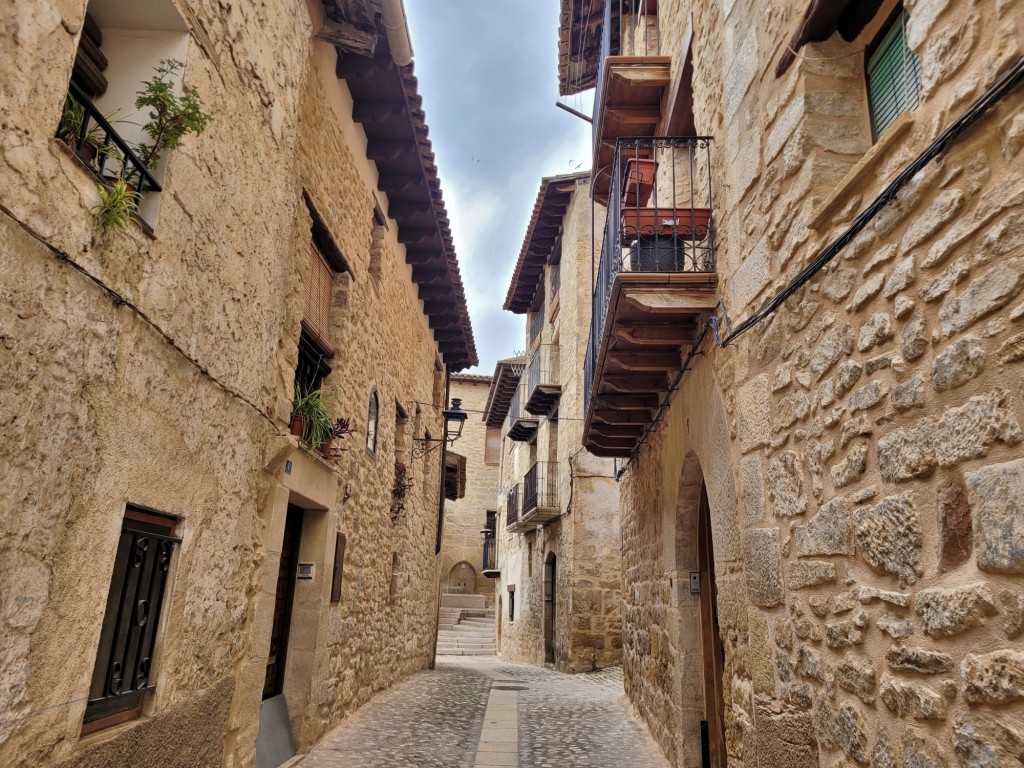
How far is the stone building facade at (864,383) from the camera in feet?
6.38

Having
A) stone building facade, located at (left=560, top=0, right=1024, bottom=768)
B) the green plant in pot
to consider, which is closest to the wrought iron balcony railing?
the green plant in pot

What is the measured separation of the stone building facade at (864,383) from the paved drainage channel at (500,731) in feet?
7.83

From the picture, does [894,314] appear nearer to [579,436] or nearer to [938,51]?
[938,51]

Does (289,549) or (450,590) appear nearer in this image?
(289,549)

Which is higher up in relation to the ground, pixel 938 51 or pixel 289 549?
pixel 938 51

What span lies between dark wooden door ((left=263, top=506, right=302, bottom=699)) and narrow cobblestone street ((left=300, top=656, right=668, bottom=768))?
65 cm

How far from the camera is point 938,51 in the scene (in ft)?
7.53

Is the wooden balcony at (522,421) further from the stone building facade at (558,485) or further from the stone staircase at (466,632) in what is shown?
the stone staircase at (466,632)

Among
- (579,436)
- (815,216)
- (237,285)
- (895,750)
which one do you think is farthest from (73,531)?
(579,436)

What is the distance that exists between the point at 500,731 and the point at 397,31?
251 inches

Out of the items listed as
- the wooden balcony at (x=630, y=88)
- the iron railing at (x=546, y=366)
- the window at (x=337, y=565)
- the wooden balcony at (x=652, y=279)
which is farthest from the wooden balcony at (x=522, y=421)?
the wooden balcony at (x=652, y=279)

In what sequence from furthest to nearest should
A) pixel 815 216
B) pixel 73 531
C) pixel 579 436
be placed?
pixel 579 436, pixel 815 216, pixel 73 531

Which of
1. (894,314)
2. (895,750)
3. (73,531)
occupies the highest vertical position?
(894,314)

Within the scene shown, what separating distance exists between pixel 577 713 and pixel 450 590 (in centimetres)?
2001
